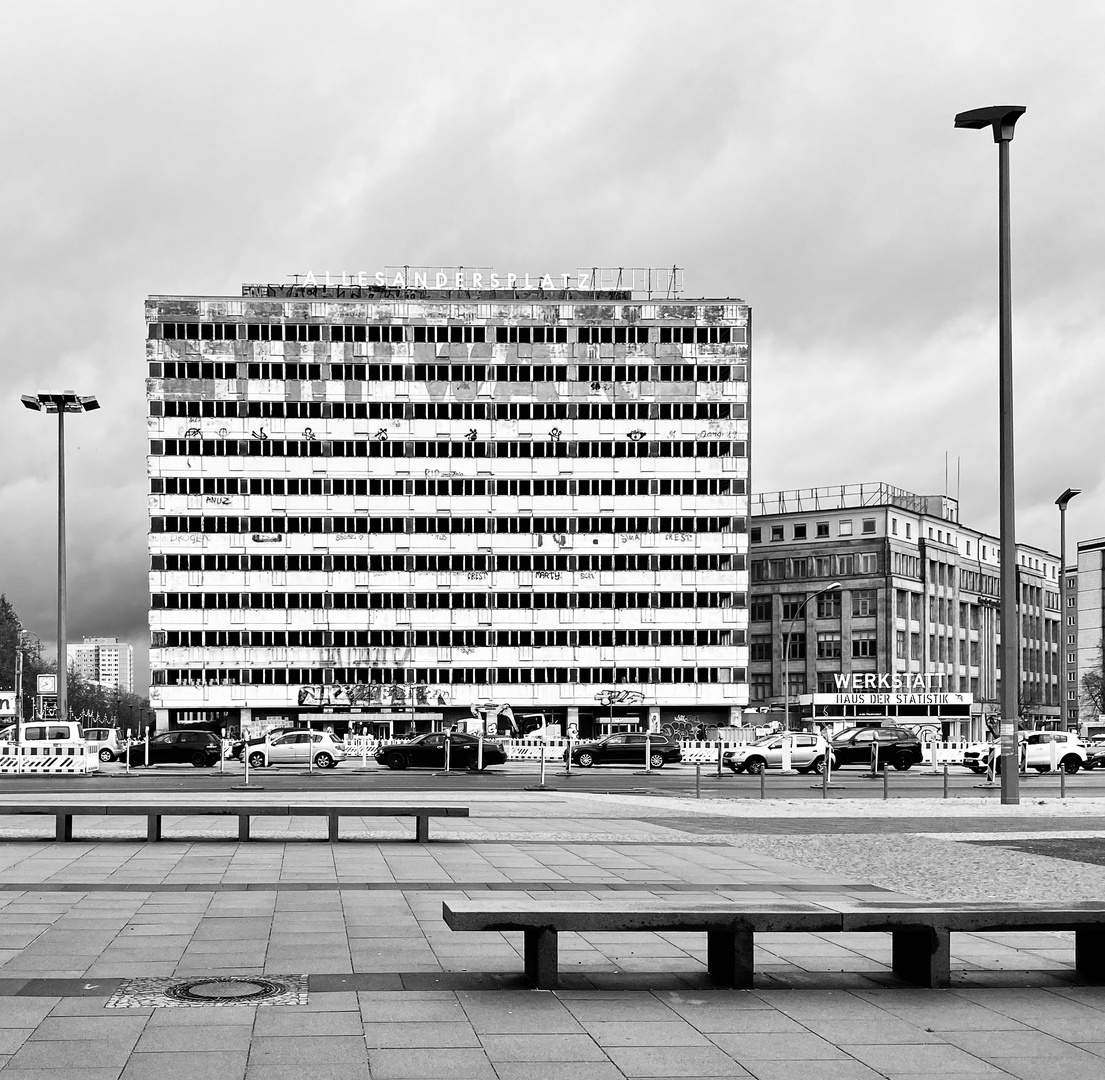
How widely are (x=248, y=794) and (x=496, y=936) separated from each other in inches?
927

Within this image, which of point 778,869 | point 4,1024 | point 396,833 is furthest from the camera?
point 396,833

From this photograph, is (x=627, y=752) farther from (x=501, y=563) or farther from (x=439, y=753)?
(x=501, y=563)

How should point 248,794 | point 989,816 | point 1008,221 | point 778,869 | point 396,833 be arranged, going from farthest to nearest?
point 248,794 < point 1008,221 < point 989,816 < point 396,833 < point 778,869

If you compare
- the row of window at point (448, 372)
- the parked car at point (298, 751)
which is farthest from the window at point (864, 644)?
the parked car at point (298, 751)

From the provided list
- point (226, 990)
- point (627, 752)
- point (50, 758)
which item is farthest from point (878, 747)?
point (226, 990)

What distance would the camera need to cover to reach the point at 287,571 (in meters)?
106

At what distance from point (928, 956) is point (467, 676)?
98855 millimetres

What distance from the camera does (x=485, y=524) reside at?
106m

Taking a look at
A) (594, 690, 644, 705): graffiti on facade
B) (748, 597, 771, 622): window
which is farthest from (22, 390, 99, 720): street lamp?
(748, 597, 771, 622): window

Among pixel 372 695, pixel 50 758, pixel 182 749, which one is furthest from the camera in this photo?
pixel 372 695

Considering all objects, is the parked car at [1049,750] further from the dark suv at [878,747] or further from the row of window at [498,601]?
→ the row of window at [498,601]

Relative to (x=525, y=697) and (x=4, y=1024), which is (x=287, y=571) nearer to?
(x=525, y=697)

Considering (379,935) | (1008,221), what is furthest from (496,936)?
(1008,221)

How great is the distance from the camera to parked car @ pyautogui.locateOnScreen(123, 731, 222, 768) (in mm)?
52844
